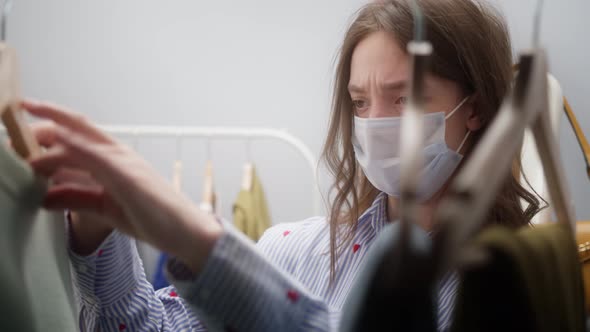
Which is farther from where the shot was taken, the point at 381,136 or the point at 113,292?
the point at 381,136

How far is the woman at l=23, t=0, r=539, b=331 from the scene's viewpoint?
37cm

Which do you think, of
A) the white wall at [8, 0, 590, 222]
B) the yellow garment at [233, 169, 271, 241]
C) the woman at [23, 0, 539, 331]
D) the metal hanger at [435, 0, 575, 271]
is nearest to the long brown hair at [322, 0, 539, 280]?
the woman at [23, 0, 539, 331]

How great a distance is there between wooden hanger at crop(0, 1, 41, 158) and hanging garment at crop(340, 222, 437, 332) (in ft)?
1.07

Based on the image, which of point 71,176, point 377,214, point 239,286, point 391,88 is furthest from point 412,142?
point 377,214

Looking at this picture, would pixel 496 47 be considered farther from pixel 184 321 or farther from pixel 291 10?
pixel 291 10

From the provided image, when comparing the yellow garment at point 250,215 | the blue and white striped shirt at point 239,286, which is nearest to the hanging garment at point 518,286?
the blue and white striped shirt at point 239,286

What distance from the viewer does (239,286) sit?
0.39 meters

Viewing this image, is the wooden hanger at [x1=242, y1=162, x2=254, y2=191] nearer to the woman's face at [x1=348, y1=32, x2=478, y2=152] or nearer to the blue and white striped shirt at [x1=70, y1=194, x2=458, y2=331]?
the blue and white striped shirt at [x1=70, y1=194, x2=458, y2=331]

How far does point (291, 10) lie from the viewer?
197cm

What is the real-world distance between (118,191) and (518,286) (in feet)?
1.01

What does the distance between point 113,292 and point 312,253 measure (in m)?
0.38

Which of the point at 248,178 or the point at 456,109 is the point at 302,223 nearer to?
the point at 456,109

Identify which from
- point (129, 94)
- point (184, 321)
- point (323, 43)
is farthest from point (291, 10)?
point (184, 321)

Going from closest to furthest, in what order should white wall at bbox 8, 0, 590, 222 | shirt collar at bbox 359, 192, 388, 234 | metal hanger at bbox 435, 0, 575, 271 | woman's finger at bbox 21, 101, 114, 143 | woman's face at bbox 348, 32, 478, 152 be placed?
metal hanger at bbox 435, 0, 575, 271 → woman's finger at bbox 21, 101, 114, 143 → woman's face at bbox 348, 32, 478, 152 → shirt collar at bbox 359, 192, 388, 234 → white wall at bbox 8, 0, 590, 222
